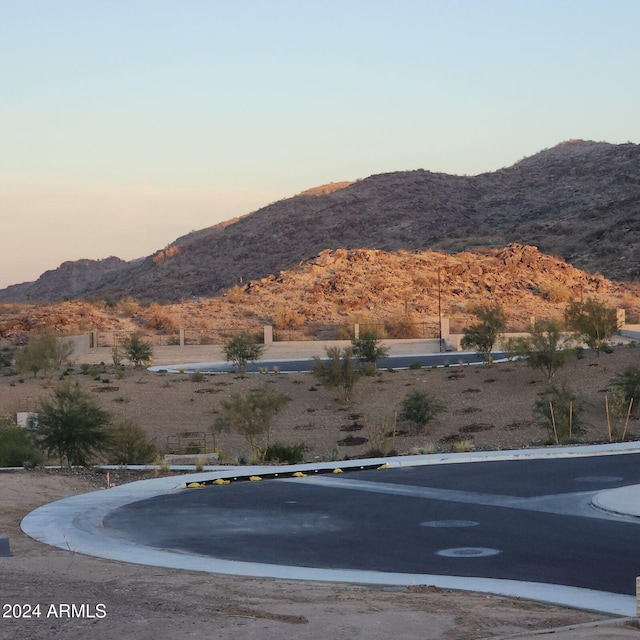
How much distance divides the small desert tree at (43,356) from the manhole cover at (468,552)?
44011 millimetres

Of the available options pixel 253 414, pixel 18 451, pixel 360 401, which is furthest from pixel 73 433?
pixel 360 401

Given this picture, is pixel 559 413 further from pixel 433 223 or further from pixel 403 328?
pixel 433 223

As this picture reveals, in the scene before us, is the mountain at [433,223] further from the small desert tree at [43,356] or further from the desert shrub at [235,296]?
the small desert tree at [43,356]

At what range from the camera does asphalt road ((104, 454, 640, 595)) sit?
12.5 m

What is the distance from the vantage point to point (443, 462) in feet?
78.3

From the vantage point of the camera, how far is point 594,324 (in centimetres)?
5300

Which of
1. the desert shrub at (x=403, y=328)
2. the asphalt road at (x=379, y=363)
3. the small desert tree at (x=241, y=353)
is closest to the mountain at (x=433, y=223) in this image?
the desert shrub at (x=403, y=328)

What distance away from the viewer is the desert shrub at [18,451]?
26.6 metres

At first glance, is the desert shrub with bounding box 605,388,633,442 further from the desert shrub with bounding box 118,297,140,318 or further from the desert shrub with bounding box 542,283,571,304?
the desert shrub with bounding box 118,297,140,318

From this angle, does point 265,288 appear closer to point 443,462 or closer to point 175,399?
point 175,399

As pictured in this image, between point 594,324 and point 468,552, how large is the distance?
41.6 m

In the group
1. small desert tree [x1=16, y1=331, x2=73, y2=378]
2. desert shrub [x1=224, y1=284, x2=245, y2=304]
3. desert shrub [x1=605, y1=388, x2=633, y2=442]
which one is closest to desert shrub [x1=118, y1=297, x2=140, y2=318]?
desert shrub [x1=224, y1=284, x2=245, y2=304]

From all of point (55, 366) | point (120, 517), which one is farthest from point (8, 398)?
point (120, 517)

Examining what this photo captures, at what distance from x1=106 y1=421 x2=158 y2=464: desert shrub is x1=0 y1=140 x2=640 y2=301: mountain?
237 feet
